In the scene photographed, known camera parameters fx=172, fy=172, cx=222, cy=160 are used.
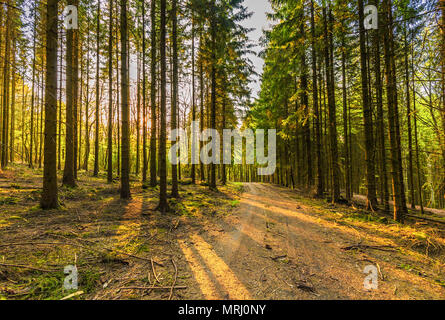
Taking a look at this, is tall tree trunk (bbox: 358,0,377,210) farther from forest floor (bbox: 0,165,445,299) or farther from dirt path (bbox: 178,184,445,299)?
dirt path (bbox: 178,184,445,299)

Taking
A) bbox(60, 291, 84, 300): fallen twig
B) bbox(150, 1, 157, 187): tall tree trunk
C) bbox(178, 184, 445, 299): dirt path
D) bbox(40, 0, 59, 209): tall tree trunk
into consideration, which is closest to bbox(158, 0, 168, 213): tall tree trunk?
bbox(178, 184, 445, 299): dirt path

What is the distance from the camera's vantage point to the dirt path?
2744 mm

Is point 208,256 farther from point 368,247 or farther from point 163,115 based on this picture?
point 163,115

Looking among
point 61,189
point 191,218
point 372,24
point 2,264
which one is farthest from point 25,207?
A: point 372,24

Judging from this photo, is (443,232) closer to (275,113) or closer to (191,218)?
(191,218)

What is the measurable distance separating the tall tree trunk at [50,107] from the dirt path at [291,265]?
18.6 feet

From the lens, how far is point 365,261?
3.76 meters

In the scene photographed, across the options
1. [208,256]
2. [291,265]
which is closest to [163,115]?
[208,256]

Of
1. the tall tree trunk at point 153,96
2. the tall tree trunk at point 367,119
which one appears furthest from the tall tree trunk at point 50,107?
the tall tree trunk at point 367,119

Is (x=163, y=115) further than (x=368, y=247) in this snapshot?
Yes

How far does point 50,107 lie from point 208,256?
7.52m

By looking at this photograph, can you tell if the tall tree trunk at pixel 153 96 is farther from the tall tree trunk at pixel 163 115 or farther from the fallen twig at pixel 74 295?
the fallen twig at pixel 74 295

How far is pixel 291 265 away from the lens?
3.57 m
